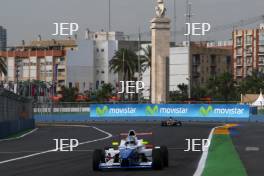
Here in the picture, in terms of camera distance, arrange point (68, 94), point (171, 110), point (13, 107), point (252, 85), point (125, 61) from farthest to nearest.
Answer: point (68, 94)
point (252, 85)
point (125, 61)
point (171, 110)
point (13, 107)

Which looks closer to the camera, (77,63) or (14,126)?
(14,126)

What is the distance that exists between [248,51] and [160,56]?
8713 centimetres

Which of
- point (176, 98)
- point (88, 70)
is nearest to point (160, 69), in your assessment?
point (176, 98)

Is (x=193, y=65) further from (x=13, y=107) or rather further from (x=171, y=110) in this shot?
(x=13, y=107)

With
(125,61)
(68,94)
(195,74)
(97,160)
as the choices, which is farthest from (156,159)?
(195,74)

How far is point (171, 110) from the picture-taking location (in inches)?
3221

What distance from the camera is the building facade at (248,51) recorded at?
185750 millimetres

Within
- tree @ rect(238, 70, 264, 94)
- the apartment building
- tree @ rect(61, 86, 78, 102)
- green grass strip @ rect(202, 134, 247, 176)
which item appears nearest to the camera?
green grass strip @ rect(202, 134, 247, 176)

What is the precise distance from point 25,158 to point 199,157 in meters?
5.90

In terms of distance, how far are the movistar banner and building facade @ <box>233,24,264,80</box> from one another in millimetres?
103376

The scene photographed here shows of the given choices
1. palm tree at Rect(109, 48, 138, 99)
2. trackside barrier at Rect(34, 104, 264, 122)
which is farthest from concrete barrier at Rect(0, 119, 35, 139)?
palm tree at Rect(109, 48, 138, 99)

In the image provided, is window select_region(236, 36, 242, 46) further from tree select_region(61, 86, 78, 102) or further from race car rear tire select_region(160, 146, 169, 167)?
race car rear tire select_region(160, 146, 169, 167)

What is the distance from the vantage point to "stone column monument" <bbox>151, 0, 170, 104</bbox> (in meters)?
104

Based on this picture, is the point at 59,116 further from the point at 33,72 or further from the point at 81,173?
the point at 33,72
